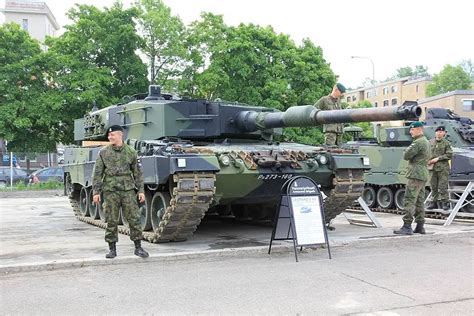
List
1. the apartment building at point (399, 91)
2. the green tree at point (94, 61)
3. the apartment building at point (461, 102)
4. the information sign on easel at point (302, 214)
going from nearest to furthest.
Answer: the information sign on easel at point (302, 214)
the green tree at point (94, 61)
the apartment building at point (461, 102)
the apartment building at point (399, 91)

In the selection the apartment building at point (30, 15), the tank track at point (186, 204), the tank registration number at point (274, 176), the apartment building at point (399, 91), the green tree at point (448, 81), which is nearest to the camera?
the tank track at point (186, 204)

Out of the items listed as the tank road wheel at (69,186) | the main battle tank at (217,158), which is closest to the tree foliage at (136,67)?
the tank road wheel at (69,186)

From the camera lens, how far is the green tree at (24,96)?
24.6 metres

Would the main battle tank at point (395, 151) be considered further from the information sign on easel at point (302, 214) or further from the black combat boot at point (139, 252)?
the black combat boot at point (139, 252)

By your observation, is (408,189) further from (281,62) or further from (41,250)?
(281,62)

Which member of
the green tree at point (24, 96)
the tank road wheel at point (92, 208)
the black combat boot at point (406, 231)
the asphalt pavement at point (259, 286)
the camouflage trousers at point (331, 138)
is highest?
the green tree at point (24, 96)

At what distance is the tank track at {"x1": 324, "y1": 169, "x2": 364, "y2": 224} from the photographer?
1041cm

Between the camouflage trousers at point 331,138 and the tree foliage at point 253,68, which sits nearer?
the camouflage trousers at point 331,138

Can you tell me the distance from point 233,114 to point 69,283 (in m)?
5.38

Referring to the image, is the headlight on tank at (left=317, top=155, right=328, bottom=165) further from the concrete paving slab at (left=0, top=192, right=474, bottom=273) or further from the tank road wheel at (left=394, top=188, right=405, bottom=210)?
the tank road wheel at (left=394, top=188, right=405, bottom=210)

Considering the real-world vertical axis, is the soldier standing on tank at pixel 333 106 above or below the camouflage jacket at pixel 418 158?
above

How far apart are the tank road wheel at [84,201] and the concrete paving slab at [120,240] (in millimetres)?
389

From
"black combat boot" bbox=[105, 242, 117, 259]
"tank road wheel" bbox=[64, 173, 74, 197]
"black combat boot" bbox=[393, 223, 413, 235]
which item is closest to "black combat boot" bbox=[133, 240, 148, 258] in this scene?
"black combat boot" bbox=[105, 242, 117, 259]

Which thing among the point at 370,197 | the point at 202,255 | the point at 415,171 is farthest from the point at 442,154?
the point at 202,255
